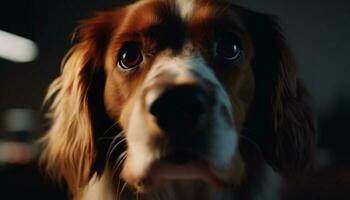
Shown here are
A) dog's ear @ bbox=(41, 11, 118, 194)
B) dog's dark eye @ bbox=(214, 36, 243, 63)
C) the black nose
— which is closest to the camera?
the black nose

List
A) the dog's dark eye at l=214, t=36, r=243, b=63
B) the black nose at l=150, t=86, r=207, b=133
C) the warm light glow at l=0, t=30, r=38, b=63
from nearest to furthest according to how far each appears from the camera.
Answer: the black nose at l=150, t=86, r=207, b=133
the dog's dark eye at l=214, t=36, r=243, b=63
the warm light glow at l=0, t=30, r=38, b=63

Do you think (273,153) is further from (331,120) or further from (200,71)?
(200,71)

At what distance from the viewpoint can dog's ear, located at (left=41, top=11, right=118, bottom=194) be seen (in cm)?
129

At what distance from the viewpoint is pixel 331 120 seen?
130 cm

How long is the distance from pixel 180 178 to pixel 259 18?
40 centimetres

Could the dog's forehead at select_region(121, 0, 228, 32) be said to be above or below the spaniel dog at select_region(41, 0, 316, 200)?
above

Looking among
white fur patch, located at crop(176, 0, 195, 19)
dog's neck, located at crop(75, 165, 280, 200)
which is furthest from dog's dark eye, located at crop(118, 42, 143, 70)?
dog's neck, located at crop(75, 165, 280, 200)

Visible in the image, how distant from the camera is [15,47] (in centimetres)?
145

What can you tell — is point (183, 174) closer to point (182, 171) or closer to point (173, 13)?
point (182, 171)

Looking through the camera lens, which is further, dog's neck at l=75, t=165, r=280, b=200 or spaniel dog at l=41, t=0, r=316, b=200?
dog's neck at l=75, t=165, r=280, b=200

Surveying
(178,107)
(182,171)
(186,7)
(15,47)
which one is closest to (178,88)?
(178,107)

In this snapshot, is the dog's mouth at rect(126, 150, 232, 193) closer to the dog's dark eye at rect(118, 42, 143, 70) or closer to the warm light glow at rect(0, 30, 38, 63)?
the dog's dark eye at rect(118, 42, 143, 70)

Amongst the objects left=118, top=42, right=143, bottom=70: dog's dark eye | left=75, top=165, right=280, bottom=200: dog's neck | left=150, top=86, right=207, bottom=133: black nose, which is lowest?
left=75, top=165, right=280, bottom=200: dog's neck

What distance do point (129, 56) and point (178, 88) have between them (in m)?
0.24
